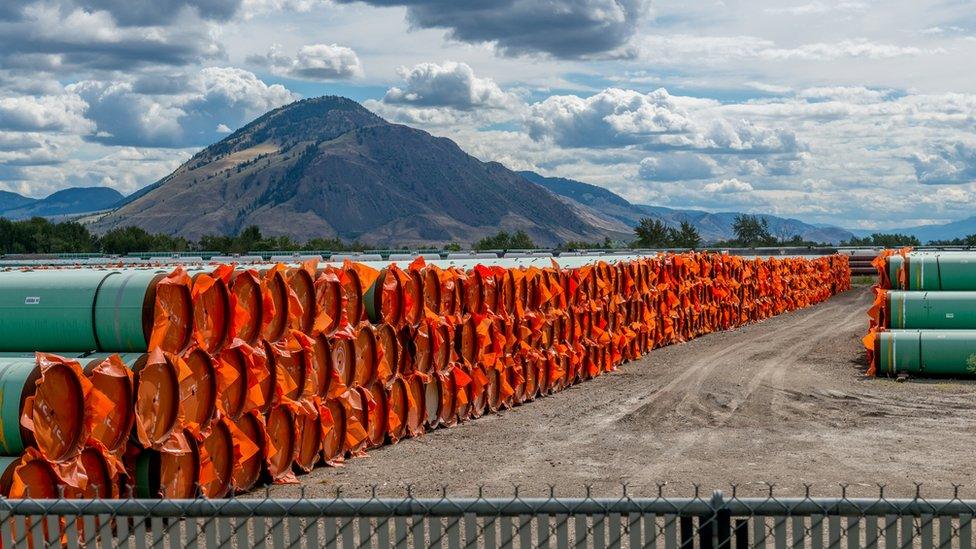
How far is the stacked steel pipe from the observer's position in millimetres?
8602

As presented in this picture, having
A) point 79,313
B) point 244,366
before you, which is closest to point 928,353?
point 244,366

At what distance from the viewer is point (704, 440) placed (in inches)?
569

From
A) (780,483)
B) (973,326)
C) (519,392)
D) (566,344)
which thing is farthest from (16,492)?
(973,326)

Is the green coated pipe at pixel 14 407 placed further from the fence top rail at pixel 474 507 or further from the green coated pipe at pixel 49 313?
the fence top rail at pixel 474 507

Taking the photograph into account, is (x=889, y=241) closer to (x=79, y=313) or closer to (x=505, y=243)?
(x=505, y=243)

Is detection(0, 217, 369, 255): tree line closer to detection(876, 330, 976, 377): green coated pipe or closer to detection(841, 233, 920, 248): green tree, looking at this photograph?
detection(841, 233, 920, 248): green tree


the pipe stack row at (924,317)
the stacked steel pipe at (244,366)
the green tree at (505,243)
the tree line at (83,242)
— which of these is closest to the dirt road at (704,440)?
the stacked steel pipe at (244,366)

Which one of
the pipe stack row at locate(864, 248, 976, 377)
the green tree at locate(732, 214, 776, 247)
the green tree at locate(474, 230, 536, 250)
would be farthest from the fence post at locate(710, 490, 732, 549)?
the green tree at locate(732, 214, 776, 247)

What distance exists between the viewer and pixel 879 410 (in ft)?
56.1

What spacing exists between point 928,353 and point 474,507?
18.5 m

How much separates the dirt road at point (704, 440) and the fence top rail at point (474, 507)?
6584 mm

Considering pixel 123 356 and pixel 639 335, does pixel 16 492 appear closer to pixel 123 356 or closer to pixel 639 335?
pixel 123 356

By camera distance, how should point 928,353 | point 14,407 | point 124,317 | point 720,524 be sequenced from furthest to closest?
point 928,353
point 124,317
point 14,407
point 720,524

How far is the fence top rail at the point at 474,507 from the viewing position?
4.61 m
